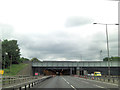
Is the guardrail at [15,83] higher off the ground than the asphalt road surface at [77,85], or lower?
higher

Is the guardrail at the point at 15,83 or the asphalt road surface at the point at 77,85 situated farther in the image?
the asphalt road surface at the point at 77,85

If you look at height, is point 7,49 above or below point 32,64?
above

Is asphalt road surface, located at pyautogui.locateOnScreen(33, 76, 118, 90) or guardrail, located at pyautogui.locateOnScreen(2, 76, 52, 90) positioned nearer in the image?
guardrail, located at pyautogui.locateOnScreen(2, 76, 52, 90)

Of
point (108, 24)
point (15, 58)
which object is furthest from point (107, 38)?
point (15, 58)

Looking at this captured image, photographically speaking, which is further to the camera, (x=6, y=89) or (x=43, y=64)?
(x=43, y=64)

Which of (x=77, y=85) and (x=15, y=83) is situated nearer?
(x=15, y=83)

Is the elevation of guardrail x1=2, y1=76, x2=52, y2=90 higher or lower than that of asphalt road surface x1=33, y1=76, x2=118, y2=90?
higher

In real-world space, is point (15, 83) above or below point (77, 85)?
above

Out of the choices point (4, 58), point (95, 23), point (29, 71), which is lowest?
point (29, 71)

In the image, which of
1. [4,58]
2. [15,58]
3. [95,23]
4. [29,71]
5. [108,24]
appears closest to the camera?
[95,23]

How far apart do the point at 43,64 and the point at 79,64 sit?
1923 cm

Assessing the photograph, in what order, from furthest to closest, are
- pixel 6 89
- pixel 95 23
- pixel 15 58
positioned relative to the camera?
pixel 15 58
pixel 95 23
pixel 6 89

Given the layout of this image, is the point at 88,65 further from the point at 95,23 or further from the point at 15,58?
the point at 95,23

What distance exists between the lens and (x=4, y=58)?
292 ft
